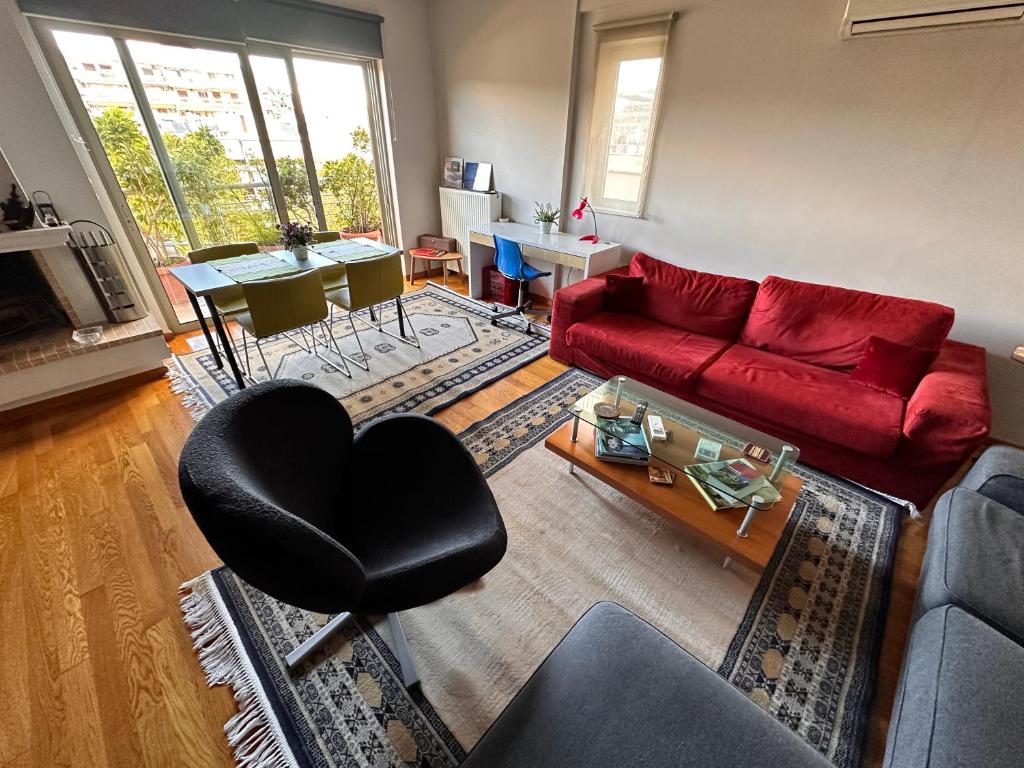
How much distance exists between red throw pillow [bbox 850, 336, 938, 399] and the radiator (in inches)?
126

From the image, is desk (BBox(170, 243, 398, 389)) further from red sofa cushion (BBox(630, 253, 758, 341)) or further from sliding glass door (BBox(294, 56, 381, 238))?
red sofa cushion (BBox(630, 253, 758, 341))

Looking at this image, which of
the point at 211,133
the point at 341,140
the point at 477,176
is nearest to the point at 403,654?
the point at 211,133

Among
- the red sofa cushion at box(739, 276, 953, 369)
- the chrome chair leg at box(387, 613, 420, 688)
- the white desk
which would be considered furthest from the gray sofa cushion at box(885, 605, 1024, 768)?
the white desk

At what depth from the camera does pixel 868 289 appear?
94.8 inches

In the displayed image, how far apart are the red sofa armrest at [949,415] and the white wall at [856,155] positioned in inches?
27.1

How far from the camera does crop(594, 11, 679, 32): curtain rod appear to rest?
254 cm

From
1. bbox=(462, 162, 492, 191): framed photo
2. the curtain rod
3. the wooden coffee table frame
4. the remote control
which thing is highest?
the curtain rod

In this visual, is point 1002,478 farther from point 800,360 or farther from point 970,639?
point 800,360

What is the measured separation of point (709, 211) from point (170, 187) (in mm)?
4027

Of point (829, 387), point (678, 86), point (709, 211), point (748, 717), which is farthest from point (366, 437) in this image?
point (678, 86)

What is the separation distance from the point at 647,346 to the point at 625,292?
548 millimetres

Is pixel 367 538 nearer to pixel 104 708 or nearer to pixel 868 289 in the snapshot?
pixel 104 708

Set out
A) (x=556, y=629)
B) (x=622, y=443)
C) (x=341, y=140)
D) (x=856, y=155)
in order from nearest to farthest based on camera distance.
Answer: (x=556, y=629) < (x=622, y=443) < (x=856, y=155) < (x=341, y=140)

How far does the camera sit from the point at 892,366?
1.97 m
